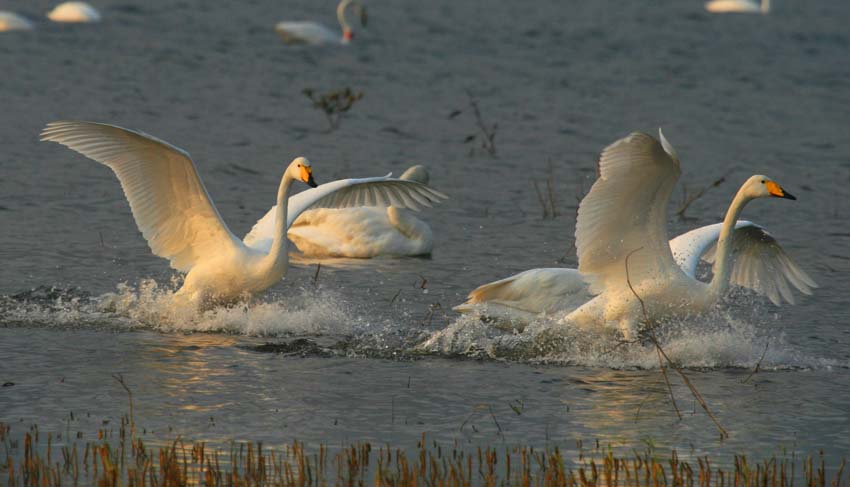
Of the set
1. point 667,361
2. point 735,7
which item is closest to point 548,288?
point 667,361

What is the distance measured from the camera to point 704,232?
1084 centimetres

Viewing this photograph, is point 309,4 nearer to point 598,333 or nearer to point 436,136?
point 436,136

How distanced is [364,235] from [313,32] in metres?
14.0

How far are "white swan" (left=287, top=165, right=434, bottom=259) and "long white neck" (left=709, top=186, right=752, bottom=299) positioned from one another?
13.9ft

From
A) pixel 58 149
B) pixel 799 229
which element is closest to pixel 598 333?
pixel 799 229

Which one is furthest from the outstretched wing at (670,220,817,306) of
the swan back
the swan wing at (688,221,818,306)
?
the swan back

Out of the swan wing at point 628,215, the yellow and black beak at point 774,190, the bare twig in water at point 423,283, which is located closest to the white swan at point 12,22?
the bare twig in water at point 423,283

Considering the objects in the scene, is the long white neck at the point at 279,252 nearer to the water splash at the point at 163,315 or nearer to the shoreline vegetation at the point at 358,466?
the water splash at the point at 163,315

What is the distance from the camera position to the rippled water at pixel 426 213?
8320 mm

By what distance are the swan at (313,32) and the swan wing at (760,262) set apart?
16746mm

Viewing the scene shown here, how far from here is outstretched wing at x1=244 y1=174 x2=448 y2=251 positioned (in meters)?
11.6

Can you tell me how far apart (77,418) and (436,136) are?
12.4m

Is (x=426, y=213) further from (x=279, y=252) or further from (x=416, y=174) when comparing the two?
(x=279, y=252)

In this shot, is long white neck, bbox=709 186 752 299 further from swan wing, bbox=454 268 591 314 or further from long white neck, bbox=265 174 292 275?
long white neck, bbox=265 174 292 275
